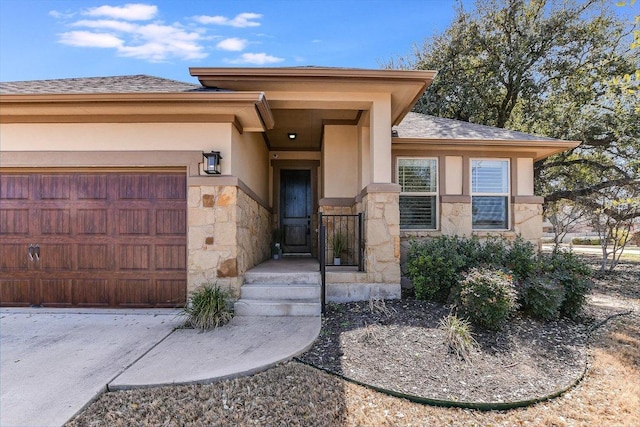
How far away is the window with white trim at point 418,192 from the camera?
675 centimetres

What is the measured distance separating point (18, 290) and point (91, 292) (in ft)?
3.65

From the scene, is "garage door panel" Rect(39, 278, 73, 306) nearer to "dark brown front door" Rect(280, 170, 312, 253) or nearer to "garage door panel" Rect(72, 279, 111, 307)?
"garage door panel" Rect(72, 279, 111, 307)

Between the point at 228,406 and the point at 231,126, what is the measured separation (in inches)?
143

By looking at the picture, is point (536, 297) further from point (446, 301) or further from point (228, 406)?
point (228, 406)

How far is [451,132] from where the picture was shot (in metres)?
6.95

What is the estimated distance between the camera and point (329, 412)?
97.3 inches

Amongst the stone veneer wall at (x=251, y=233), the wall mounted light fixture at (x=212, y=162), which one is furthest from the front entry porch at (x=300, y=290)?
the wall mounted light fixture at (x=212, y=162)

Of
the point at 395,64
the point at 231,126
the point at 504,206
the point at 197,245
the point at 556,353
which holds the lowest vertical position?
the point at 556,353

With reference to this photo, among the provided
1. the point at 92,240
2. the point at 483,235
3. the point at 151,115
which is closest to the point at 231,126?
the point at 151,115

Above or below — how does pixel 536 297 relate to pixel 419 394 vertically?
above

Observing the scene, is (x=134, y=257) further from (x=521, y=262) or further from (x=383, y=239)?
(x=521, y=262)

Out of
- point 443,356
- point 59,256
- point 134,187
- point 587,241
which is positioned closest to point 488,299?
point 443,356

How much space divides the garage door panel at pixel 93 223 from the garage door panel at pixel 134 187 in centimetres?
38

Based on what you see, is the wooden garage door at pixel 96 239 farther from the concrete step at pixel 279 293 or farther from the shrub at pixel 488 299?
the shrub at pixel 488 299
